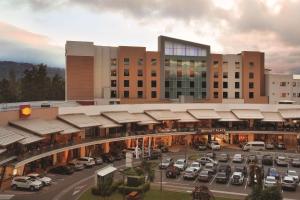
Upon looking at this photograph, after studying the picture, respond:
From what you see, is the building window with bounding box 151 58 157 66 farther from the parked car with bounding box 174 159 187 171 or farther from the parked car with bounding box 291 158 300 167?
the parked car with bounding box 291 158 300 167

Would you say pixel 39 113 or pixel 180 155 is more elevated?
pixel 39 113

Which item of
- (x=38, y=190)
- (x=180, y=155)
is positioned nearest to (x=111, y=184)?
(x=38, y=190)

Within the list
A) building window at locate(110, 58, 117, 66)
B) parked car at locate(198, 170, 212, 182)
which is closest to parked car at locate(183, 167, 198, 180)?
parked car at locate(198, 170, 212, 182)

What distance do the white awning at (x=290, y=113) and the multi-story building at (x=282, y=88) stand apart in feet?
42.7

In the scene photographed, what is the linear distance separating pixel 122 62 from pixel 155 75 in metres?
9.28

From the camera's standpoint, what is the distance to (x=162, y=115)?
85188mm

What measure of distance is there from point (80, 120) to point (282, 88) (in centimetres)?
6005

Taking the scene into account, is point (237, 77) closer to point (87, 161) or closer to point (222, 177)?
point (222, 177)

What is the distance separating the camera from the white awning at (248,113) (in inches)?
3449

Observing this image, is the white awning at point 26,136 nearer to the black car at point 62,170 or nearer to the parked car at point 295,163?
the black car at point 62,170

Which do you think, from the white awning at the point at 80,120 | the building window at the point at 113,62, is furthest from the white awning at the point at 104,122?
the building window at the point at 113,62

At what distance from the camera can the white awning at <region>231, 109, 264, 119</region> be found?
3449 inches

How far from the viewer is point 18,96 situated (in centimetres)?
12169

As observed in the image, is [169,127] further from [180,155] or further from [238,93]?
[238,93]
